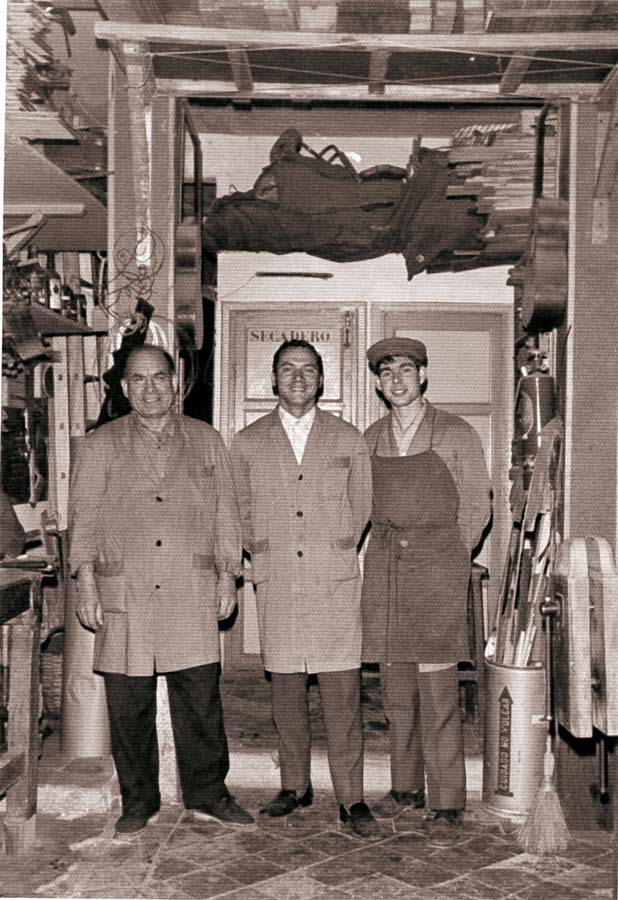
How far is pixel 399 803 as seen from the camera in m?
4.31


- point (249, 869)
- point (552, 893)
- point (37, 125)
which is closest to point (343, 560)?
point (249, 869)

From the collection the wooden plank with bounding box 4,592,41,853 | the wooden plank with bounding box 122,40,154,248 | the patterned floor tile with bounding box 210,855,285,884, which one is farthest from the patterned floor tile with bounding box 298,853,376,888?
the wooden plank with bounding box 122,40,154,248

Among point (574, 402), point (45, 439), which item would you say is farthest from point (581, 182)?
point (45, 439)

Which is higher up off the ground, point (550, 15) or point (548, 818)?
point (550, 15)

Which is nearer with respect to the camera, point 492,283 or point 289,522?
point 289,522

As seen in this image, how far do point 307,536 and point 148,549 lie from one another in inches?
24.5

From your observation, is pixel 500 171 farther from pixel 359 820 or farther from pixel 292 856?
pixel 292 856

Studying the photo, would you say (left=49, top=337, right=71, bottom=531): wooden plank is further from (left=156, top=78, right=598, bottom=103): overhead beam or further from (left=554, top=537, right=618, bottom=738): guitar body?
(left=554, top=537, right=618, bottom=738): guitar body

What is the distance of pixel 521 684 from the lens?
4387 millimetres

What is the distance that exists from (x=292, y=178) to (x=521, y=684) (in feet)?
8.36

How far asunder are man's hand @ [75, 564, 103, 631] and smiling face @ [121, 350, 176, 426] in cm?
65

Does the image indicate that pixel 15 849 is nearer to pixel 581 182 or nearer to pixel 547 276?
pixel 547 276

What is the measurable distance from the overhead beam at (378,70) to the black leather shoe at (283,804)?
2.94m

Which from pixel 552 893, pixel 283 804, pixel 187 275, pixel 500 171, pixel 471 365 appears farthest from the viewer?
pixel 471 365
